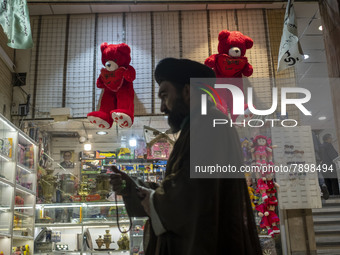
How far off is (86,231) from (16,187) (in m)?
1.09

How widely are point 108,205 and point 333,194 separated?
3.55 metres

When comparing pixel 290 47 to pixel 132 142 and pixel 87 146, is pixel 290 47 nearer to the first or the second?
pixel 132 142

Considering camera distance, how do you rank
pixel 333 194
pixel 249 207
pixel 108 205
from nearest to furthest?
pixel 249 207, pixel 108 205, pixel 333 194

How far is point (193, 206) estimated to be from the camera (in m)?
1.48

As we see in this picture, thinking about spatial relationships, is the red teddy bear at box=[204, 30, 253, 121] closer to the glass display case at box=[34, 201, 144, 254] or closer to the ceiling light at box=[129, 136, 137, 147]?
the ceiling light at box=[129, 136, 137, 147]

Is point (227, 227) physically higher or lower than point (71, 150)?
lower

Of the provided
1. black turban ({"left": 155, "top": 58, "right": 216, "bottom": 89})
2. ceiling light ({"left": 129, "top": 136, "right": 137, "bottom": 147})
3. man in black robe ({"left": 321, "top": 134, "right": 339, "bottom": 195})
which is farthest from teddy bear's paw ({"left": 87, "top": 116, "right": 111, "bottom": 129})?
black turban ({"left": 155, "top": 58, "right": 216, "bottom": 89})

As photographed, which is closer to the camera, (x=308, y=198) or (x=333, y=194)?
(x=308, y=198)

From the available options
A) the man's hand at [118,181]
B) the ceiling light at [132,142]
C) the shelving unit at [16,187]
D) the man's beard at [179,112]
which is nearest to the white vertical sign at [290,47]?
the ceiling light at [132,142]

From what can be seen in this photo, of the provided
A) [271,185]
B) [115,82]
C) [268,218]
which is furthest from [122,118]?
[268,218]

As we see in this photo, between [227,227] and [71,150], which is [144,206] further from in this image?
[71,150]

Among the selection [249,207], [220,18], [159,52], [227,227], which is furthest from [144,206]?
[220,18]

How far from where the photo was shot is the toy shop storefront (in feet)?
16.7

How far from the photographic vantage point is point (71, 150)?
24.6 ft
